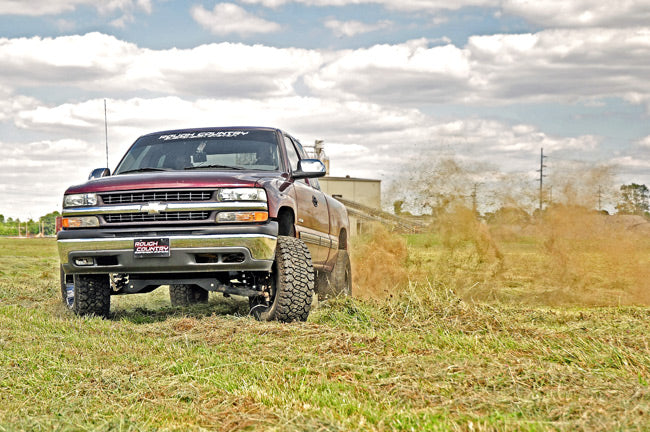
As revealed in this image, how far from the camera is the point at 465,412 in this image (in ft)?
12.8

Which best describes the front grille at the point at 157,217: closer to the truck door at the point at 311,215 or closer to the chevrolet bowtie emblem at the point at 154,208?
the chevrolet bowtie emblem at the point at 154,208

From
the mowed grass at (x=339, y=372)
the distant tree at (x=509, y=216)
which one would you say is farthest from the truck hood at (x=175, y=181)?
the distant tree at (x=509, y=216)

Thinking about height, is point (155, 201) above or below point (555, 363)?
above

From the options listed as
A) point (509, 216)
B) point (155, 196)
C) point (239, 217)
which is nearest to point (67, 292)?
point (155, 196)

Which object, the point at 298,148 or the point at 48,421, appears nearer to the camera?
the point at 48,421

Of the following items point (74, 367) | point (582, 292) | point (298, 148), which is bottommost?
point (582, 292)

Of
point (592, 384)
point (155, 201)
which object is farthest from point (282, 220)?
point (592, 384)

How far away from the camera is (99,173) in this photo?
8906 mm

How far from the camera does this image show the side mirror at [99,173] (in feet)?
29.1

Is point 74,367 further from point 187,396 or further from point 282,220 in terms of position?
point 282,220

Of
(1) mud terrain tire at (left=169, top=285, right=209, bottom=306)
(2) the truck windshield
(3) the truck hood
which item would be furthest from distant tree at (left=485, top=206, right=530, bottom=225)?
(3) the truck hood

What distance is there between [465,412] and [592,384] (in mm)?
1028

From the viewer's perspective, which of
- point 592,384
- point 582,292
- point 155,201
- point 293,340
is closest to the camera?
point 592,384

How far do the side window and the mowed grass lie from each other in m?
1.93
